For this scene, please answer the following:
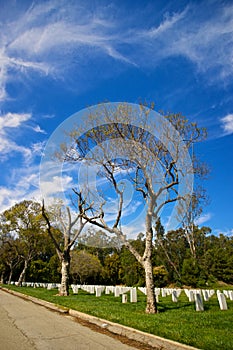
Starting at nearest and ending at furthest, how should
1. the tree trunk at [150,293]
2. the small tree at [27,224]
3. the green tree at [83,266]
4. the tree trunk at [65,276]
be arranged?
the tree trunk at [150,293], the tree trunk at [65,276], the small tree at [27,224], the green tree at [83,266]

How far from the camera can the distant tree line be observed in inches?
1387

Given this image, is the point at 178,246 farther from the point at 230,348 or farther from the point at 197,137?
the point at 230,348

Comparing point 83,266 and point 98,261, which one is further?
point 98,261

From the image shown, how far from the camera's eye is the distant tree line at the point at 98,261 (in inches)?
1387

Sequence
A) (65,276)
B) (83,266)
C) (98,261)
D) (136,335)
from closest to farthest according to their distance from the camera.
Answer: (136,335) < (65,276) < (83,266) < (98,261)

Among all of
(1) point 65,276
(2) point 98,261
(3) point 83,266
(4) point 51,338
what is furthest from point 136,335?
(2) point 98,261

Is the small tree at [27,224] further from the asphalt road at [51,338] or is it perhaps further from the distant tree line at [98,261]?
the asphalt road at [51,338]

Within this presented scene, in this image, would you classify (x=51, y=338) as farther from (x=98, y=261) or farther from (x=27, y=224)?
(x=98, y=261)

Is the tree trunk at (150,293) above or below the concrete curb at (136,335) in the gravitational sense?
above

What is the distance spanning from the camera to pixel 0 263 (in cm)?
4881

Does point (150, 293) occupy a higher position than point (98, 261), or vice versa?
point (98, 261)

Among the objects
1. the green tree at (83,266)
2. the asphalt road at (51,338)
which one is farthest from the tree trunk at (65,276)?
the green tree at (83,266)

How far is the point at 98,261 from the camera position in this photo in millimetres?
52344

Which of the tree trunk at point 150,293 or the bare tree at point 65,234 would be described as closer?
the tree trunk at point 150,293
